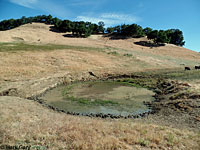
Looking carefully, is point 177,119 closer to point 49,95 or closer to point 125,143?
point 125,143

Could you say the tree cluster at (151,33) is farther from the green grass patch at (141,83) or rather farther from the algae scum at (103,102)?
the algae scum at (103,102)

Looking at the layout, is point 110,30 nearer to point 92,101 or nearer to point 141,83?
point 141,83

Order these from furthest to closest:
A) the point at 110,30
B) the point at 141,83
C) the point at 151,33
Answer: the point at 110,30 → the point at 151,33 → the point at 141,83

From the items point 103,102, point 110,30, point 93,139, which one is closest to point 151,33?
point 110,30

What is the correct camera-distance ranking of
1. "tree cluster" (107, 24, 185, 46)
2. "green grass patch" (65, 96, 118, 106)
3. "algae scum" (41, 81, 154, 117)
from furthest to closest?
"tree cluster" (107, 24, 185, 46) → "green grass patch" (65, 96, 118, 106) → "algae scum" (41, 81, 154, 117)

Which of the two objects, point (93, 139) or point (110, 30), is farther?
point (110, 30)

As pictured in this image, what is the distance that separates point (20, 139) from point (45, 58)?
3772cm

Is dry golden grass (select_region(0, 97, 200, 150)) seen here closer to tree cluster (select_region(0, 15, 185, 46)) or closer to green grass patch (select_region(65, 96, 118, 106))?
green grass patch (select_region(65, 96, 118, 106))

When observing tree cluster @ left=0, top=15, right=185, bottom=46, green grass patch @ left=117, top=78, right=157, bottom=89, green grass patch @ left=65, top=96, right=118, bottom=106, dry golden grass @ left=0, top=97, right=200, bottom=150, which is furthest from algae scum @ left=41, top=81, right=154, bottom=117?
tree cluster @ left=0, top=15, right=185, bottom=46

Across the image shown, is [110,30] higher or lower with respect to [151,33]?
higher

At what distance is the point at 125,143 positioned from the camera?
694 cm

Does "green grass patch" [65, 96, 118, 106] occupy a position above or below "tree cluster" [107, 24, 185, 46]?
below

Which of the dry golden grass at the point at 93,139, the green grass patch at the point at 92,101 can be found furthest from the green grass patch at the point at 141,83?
the dry golden grass at the point at 93,139

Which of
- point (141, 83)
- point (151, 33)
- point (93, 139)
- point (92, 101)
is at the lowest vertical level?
point (92, 101)
